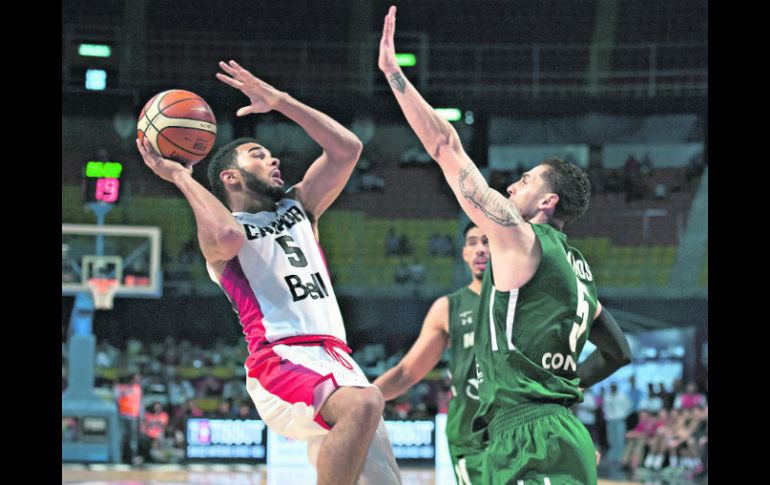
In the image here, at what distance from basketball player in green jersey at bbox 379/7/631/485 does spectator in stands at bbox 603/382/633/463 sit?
1226 cm

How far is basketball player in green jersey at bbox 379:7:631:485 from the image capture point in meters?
4.01

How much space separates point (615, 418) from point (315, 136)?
1240 centimetres

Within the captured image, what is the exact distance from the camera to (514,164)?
814 inches

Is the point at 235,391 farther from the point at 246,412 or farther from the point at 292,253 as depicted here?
the point at 292,253

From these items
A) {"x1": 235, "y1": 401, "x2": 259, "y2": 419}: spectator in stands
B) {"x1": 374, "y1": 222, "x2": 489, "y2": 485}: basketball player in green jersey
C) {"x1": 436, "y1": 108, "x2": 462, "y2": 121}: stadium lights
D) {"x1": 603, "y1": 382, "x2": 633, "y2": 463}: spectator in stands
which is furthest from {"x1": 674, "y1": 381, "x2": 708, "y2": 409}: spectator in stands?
{"x1": 374, "y1": 222, "x2": 489, "y2": 485}: basketball player in green jersey

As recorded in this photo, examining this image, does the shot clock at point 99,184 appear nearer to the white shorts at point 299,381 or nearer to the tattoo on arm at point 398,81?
the white shorts at point 299,381

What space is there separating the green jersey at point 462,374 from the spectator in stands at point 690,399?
10.3m

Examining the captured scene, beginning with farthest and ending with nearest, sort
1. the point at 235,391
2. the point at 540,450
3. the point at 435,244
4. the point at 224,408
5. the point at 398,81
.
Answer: the point at 435,244 < the point at 235,391 < the point at 224,408 < the point at 398,81 < the point at 540,450

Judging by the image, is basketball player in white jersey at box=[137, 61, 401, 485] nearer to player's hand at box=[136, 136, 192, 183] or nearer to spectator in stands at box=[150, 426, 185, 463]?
player's hand at box=[136, 136, 192, 183]

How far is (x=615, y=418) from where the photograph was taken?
1614 cm

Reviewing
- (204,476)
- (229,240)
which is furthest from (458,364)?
(204,476)

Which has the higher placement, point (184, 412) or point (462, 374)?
point (462, 374)

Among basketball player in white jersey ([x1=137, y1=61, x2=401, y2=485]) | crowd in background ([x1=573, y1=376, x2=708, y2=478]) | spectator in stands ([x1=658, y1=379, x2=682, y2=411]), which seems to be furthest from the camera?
spectator in stands ([x1=658, y1=379, x2=682, y2=411])
